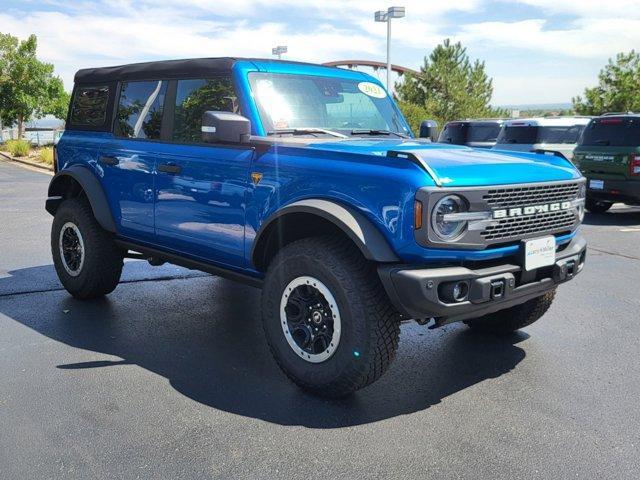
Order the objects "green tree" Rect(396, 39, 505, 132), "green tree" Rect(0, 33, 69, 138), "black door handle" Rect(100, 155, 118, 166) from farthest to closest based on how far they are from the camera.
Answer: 1. "green tree" Rect(396, 39, 505, 132)
2. "green tree" Rect(0, 33, 69, 138)
3. "black door handle" Rect(100, 155, 118, 166)

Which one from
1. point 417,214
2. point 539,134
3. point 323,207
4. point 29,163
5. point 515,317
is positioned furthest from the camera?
point 29,163

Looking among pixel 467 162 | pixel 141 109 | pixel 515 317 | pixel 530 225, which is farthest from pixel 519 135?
pixel 467 162

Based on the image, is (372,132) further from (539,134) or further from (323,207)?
(539,134)

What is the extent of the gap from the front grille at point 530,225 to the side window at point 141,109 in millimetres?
2640

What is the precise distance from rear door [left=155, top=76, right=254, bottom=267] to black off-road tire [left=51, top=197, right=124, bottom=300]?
2.82ft

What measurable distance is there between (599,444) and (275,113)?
2.72m

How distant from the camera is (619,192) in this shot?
1134cm

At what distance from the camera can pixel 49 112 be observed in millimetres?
40156

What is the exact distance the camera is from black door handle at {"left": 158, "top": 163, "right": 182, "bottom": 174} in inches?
181

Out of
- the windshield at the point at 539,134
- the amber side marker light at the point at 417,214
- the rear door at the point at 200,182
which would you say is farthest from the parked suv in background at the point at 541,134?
the amber side marker light at the point at 417,214

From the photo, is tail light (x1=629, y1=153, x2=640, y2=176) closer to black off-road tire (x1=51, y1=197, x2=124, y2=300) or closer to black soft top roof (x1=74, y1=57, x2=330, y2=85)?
black soft top roof (x1=74, y1=57, x2=330, y2=85)

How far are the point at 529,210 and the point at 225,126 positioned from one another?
181 cm

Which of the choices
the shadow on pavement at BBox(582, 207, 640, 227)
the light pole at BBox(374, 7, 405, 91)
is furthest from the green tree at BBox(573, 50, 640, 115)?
the shadow on pavement at BBox(582, 207, 640, 227)

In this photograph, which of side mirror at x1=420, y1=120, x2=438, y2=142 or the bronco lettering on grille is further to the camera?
side mirror at x1=420, y1=120, x2=438, y2=142
